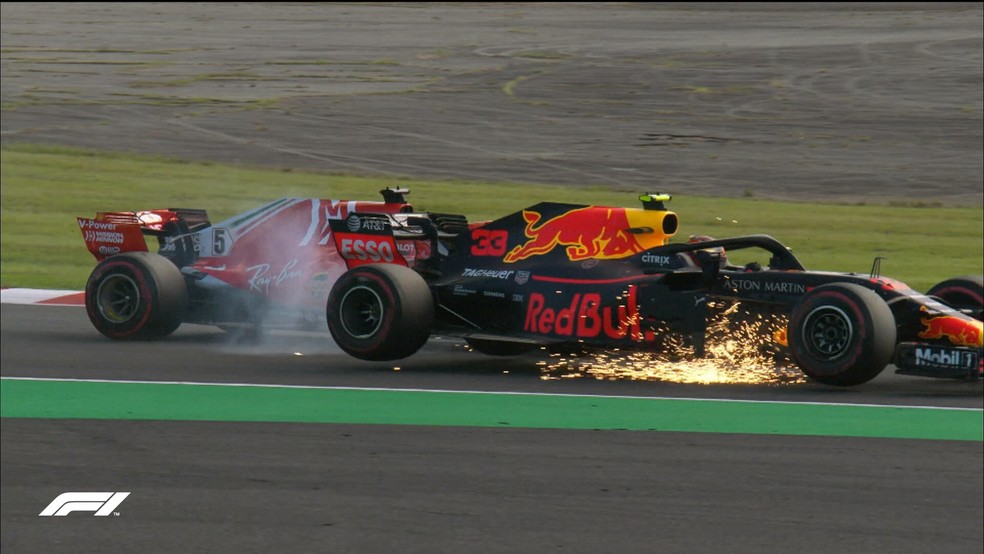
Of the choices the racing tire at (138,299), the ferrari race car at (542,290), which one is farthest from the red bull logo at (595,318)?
the racing tire at (138,299)

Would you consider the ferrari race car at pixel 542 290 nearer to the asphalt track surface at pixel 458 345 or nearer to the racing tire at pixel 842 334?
the racing tire at pixel 842 334

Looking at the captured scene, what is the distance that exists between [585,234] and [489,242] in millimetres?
907

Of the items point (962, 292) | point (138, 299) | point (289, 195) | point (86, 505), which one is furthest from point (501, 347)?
point (86, 505)

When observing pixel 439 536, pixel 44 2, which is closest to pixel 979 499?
pixel 439 536

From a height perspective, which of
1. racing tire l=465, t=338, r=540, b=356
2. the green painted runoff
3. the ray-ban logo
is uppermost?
the ray-ban logo

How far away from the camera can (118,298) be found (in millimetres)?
8359

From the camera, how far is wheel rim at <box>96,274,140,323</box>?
755 cm

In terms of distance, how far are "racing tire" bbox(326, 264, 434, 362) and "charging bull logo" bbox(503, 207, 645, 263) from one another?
2.57 feet

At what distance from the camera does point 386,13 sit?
14.4 meters

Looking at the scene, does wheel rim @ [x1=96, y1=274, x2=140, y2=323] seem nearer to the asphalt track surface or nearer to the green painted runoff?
the asphalt track surface

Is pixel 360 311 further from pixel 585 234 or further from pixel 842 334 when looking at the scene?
pixel 842 334

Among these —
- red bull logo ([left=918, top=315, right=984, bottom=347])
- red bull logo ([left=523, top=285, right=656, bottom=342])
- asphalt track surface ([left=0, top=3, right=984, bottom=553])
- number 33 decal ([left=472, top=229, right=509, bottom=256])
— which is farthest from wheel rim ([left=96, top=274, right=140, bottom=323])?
red bull logo ([left=918, top=315, right=984, bottom=347])

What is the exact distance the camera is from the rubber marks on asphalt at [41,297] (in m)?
14.4

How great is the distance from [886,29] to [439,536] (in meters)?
12.3
